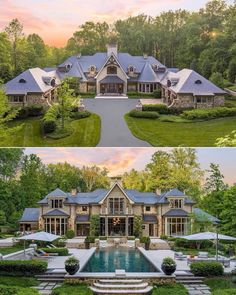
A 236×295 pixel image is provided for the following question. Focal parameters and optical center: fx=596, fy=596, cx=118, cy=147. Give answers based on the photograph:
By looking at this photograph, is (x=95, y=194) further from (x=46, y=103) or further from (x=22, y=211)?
(x=46, y=103)

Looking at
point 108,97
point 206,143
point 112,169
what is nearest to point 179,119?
point 206,143

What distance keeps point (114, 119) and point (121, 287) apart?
215cm

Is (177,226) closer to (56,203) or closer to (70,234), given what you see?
(70,234)

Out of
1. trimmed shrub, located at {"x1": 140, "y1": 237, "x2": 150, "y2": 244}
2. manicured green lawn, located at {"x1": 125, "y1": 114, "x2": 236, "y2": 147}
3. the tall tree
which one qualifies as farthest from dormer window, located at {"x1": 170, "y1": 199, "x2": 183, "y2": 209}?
the tall tree

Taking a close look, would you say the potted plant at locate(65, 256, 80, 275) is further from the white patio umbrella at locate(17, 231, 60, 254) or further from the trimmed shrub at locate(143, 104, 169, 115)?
the trimmed shrub at locate(143, 104, 169, 115)

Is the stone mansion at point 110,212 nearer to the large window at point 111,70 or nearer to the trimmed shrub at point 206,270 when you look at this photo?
the trimmed shrub at point 206,270

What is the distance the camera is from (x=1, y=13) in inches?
302

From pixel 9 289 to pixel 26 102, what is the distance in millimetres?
→ 2380

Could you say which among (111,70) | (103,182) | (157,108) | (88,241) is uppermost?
(111,70)

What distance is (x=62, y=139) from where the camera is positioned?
768 cm

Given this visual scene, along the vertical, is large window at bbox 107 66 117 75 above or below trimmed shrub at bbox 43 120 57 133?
above

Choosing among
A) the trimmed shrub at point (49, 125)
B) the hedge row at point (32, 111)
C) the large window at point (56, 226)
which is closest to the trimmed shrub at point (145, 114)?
the trimmed shrub at point (49, 125)

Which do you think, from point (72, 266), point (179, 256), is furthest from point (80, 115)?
point (179, 256)

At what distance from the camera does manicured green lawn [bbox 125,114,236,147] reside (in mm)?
7645
